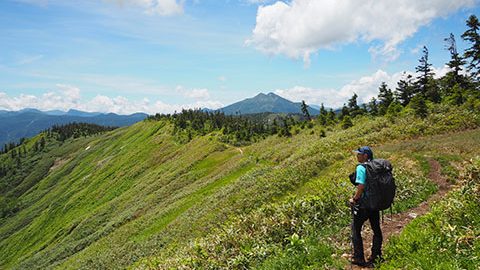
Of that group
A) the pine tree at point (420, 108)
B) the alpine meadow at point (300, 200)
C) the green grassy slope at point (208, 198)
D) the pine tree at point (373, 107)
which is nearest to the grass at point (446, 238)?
the alpine meadow at point (300, 200)

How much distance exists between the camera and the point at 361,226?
9.27 metres

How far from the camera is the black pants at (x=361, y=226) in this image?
29.9 feet

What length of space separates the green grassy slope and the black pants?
1185mm

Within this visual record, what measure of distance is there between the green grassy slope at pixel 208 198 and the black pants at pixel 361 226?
1.18 metres

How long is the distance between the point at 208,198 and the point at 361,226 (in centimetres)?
3369

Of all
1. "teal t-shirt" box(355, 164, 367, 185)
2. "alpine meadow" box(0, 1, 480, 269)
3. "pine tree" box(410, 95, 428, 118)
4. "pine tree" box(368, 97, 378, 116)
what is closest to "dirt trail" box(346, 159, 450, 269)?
"alpine meadow" box(0, 1, 480, 269)

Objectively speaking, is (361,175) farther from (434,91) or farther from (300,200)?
(434,91)

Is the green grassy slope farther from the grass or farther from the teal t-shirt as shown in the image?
the teal t-shirt

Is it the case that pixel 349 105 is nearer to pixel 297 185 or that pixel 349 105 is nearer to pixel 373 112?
pixel 373 112

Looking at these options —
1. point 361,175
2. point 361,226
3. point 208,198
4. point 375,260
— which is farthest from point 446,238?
point 208,198

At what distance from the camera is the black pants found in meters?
9.11

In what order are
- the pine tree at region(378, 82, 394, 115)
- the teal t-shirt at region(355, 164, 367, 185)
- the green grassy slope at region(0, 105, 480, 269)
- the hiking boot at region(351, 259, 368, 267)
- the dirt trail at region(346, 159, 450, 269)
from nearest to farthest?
1. the teal t-shirt at region(355, 164, 367, 185)
2. the hiking boot at region(351, 259, 368, 267)
3. the dirt trail at region(346, 159, 450, 269)
4. the green grassy slope at region(0, 105, 480, 269)
5. the pine tree at region(378, 82, 394, 115)

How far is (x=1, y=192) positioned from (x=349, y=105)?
662ft

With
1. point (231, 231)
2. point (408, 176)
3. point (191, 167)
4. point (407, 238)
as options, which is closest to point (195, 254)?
point (231, 231)
